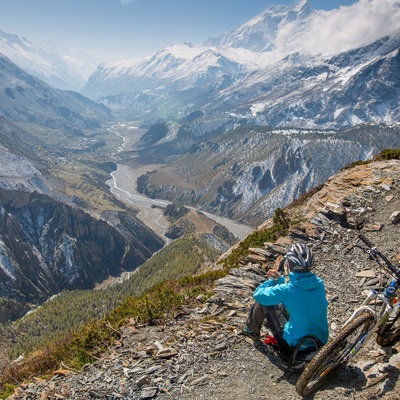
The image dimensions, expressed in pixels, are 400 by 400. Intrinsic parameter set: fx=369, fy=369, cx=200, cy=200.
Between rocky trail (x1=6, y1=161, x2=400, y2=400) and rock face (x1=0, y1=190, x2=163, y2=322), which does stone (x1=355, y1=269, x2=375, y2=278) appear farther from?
rock face (x1=0, y1=190, x2=163, y2=322)

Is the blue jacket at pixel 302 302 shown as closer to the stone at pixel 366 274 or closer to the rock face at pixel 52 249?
the stone at pixel 366 274

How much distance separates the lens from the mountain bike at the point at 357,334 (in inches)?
360

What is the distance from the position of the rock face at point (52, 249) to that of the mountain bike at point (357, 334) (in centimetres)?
14789

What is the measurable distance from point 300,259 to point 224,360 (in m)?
4.48

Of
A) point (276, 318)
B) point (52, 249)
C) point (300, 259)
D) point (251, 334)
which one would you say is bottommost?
point (52, 249)

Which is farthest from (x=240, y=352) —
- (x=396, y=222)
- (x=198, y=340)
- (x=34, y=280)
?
(x=34, y=280)

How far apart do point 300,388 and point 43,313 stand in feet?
329

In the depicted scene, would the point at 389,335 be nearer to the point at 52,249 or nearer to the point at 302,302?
the point at 302,302

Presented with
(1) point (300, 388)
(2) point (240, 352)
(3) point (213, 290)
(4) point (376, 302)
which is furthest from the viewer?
(3) point (213, 290)

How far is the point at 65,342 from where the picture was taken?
1545 cm

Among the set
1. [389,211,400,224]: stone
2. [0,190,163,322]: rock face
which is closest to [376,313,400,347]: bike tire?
[389,211,400,224]: stone

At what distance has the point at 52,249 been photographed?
175 metres

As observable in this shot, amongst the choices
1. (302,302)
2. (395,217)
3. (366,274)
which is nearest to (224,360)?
(302,302)

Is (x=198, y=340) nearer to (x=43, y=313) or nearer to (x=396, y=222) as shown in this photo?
(x=396, y=222)
